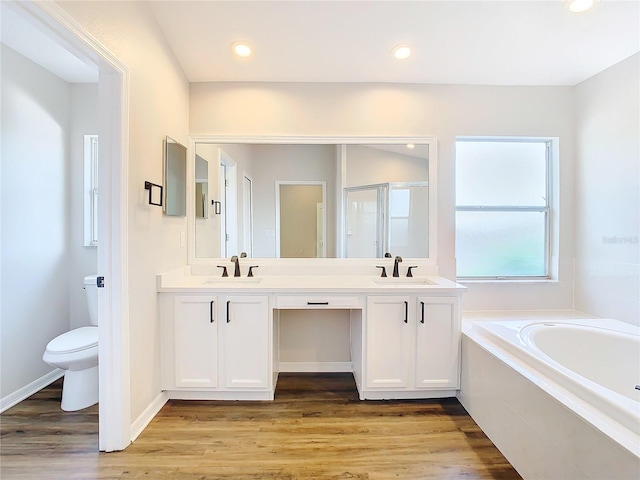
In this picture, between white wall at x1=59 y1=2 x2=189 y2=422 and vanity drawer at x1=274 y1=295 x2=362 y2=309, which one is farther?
vanity drawer at x1=274 y1=295 x2=362 y2=309

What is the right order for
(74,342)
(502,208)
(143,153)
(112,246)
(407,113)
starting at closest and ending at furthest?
(112,246) → (143,153) → (74,342) → (407,113) → (502,208)

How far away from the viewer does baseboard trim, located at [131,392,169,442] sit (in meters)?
1.70

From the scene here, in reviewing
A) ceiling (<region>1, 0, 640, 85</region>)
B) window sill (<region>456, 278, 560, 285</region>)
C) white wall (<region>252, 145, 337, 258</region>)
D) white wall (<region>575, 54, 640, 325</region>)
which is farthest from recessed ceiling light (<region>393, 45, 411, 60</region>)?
window sill (<region>456, 278, 560, 285</region>)

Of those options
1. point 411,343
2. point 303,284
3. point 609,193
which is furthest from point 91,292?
point 609,193

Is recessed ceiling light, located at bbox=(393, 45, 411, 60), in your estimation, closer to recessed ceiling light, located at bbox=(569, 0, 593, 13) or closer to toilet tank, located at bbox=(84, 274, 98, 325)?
recessed ceiling light, located at bbox=(569, 0, 593, 13)

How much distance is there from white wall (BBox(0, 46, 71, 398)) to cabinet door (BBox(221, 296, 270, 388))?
1.43 m

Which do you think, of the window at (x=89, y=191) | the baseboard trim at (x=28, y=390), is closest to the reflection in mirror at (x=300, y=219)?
the window at (x=89, y=191)

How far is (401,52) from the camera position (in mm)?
2137

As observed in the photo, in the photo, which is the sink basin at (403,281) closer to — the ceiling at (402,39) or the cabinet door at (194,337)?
the cabinet door at (194,337)

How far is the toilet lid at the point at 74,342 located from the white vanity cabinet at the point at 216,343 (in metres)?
0.45

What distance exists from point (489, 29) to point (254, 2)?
1.51 m

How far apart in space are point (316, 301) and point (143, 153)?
1414mm

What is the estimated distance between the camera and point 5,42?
6.38ft

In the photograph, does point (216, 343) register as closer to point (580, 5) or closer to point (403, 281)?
point (403, 281)
